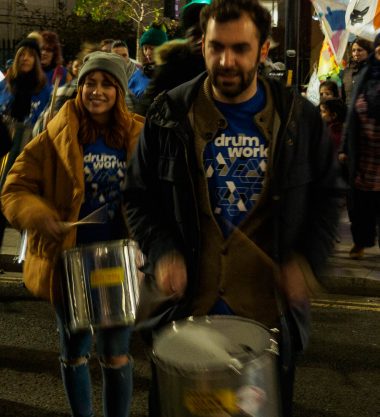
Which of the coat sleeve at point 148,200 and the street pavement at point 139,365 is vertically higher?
the coat sleeve at point 148,200

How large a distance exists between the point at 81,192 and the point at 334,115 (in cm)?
645

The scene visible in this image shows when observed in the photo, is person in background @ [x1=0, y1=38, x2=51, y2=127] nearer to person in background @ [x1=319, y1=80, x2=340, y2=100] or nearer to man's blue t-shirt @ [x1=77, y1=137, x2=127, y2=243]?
man's blue t-shirt @ [x1=77, y1=137, x2=127, y2=243]

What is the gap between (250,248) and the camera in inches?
105

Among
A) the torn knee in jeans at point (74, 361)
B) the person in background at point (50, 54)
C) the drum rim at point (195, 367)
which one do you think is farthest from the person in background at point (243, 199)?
the person in background at point (50, 54)

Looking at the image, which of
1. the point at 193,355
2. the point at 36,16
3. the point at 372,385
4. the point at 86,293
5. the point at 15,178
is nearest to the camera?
the point at 193,355

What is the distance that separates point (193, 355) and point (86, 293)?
110 centimetres

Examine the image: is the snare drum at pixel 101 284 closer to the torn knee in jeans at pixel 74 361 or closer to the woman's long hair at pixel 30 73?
the torn knee in jeans at pixel 74 361

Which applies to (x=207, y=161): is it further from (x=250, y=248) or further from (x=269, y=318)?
(x=269, y=318)

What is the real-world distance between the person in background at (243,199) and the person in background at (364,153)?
14.6 ft

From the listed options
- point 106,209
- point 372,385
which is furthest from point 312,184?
point 372,385

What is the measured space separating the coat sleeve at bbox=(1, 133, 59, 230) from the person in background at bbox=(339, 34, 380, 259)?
413cm

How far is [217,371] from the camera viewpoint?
6.56ft

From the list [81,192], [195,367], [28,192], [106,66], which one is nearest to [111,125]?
[106,66]

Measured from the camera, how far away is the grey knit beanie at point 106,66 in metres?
3.64
